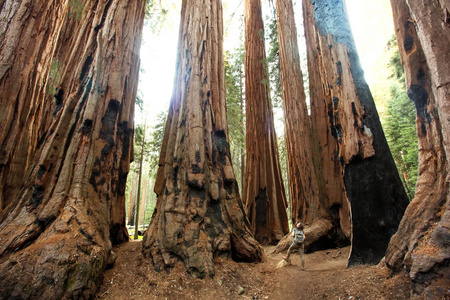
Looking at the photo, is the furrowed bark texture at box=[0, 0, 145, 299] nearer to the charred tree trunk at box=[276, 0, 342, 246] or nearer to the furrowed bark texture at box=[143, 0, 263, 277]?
the furrowed bark texture at box=[143, 0, 263, 277]

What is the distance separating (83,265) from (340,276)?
275cm

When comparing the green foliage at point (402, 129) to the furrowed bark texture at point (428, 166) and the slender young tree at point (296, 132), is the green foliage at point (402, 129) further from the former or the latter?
the furrowed bark texture at point (428, 166)

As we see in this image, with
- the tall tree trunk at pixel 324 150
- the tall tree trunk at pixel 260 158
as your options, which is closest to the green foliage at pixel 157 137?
the tall tree trunk at pixel 260 158

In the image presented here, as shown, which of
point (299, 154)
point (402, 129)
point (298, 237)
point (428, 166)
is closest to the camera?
point (428, 166)

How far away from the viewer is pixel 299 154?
6.36m

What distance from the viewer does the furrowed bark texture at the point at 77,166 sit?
200cm

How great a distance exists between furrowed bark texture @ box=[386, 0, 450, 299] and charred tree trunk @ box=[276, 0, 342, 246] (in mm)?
3383

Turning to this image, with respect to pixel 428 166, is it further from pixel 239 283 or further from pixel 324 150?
pixel 324 150

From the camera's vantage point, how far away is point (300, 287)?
2.99 meters

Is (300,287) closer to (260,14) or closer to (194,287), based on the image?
(194,287)

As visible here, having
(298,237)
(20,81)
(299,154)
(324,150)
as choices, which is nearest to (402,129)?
(324,150)

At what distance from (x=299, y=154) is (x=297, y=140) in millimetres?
407

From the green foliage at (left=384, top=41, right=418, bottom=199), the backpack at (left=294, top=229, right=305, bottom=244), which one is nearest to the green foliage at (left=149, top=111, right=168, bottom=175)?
the backpack at (left=294, top=229, right=305, bottom=244)

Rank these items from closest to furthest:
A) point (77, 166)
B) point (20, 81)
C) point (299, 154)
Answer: point (77, 166) < point (20, 81) < point (299, 154)
